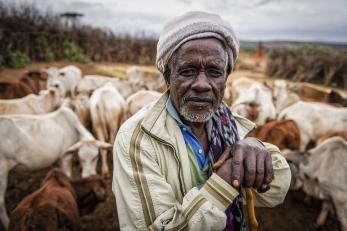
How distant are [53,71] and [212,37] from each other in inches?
406

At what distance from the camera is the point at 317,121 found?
5.88 meters

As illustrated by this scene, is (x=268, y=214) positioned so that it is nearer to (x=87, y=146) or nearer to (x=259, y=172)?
(x=87, y=146)

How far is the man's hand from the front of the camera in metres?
1.18

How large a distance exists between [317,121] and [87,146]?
4940 millimetres

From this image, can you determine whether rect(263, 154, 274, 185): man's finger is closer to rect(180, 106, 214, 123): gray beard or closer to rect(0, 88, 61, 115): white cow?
rect(180, 106, 214, 123): gray beard

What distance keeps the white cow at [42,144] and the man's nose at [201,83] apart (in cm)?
327

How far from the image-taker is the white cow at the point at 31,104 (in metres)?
5.39

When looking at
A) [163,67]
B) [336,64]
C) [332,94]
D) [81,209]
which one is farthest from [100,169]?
[336,64]

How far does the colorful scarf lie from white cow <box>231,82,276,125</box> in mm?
4452

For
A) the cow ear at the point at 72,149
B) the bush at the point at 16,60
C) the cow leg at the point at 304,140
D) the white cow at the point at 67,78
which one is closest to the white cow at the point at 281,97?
the cow leg at the point at 304,140

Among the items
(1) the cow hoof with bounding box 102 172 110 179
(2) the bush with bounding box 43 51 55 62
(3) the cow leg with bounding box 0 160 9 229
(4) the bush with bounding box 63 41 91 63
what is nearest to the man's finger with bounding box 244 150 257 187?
(3) the cow leg with bounding box 0 160 9 229

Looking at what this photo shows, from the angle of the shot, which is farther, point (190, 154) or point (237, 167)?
point (190, 154)

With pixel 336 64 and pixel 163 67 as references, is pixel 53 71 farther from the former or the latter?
pixel 336 64

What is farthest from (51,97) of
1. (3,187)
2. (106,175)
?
(3,187)
